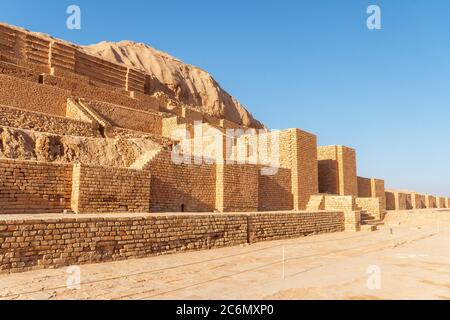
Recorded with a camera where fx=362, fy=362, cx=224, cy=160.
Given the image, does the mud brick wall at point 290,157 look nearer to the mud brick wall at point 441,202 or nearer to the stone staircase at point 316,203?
the stone staircase at point 316,203

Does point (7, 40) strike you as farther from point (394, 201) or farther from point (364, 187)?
point (394, 201)

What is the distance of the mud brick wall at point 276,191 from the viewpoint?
57.1ft

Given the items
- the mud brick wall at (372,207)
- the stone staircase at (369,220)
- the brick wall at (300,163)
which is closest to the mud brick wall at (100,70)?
the brick wall at (300,163)

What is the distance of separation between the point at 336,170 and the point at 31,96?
18877 millimetres

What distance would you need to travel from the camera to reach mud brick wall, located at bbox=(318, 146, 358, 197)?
78.5 feet

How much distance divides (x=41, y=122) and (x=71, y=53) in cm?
1416

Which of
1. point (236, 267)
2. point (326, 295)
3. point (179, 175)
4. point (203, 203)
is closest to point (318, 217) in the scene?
point (203, 203)

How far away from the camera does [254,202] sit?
1611 cm

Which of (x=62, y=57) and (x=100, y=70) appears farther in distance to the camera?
(x=100, y=70)

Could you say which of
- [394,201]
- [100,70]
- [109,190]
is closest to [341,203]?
[109,190]

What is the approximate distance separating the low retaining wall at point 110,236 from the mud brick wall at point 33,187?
8.80 ft

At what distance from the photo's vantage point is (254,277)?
20.8 ft

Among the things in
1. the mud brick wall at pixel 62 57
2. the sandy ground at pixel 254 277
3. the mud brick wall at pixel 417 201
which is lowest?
the sandy ground at pixel 254 277
